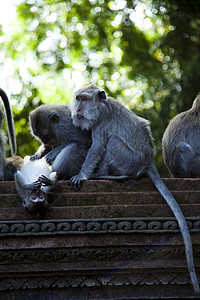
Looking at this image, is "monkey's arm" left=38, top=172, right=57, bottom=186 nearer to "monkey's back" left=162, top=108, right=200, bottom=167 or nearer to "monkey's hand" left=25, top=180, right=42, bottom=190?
"monkey's hand" left=25, top=180, right=42, bottom=190

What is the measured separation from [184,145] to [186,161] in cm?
22

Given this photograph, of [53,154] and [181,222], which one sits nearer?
[181,222]

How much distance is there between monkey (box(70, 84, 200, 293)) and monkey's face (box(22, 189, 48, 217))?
97cm

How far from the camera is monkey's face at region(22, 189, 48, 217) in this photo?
4.62m

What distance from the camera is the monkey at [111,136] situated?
5.81m

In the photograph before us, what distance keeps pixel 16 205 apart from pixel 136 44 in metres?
10.9

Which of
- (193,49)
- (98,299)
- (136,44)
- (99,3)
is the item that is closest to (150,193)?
(98,299)

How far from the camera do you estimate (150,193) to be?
4984mm

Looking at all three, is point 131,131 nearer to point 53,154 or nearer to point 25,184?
point 53,154

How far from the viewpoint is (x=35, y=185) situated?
4.77 m

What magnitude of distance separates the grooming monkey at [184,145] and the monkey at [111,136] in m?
0.67

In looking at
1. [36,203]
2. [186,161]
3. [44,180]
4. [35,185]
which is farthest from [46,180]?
[186,161]

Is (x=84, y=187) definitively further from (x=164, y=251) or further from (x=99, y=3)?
(x=99, y=3)

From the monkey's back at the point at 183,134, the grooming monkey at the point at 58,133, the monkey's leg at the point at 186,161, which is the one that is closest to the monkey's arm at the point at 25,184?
the grooming monkey at the point at 58,133
